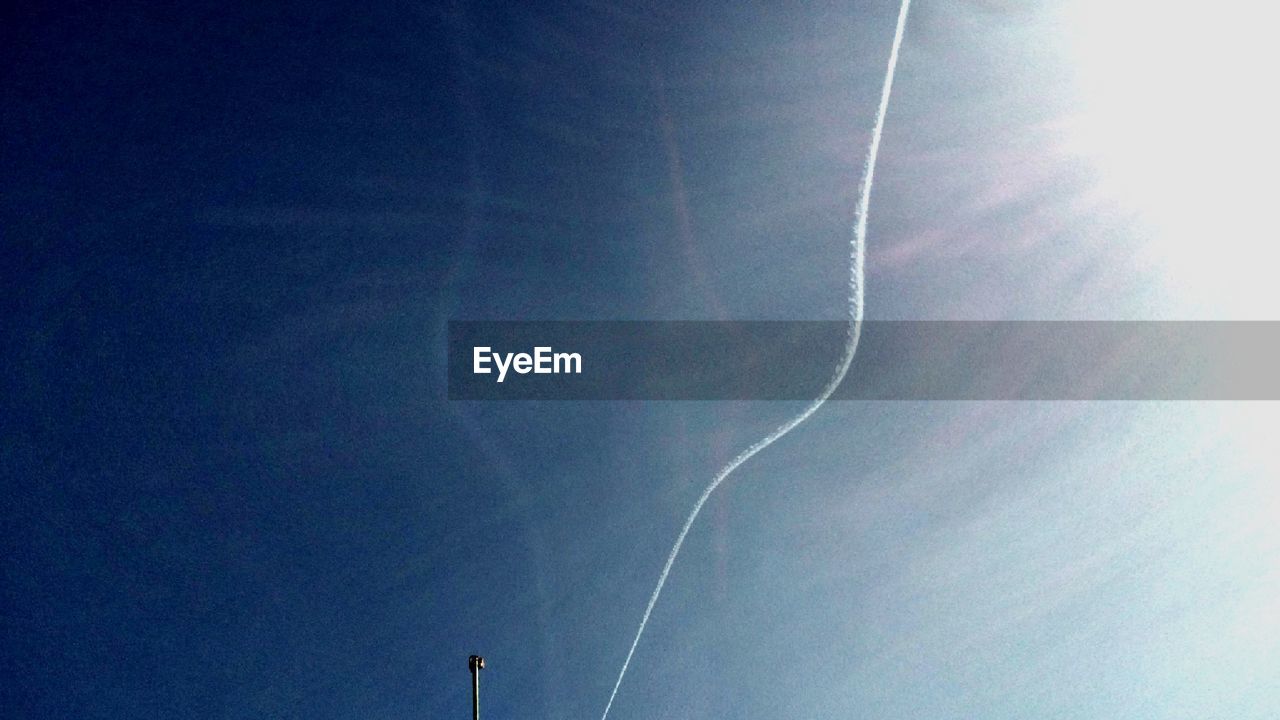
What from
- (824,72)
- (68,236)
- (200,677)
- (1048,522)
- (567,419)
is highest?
(824,72)

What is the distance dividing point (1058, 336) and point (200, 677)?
126 centimetres

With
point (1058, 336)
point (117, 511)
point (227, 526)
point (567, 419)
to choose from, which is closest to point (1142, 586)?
point (1058, 336)

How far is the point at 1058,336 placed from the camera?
1311 mm

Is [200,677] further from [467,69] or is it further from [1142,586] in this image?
[1142,586]

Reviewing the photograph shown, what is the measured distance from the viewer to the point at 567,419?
1.29 metres

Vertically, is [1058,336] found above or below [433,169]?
below

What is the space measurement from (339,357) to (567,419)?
0.32 metres

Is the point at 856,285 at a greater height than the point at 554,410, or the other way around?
the point at 856,285

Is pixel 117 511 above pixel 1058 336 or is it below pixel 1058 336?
below

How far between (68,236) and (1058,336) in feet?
4.44

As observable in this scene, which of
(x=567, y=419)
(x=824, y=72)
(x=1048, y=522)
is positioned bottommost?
(x=1048, y=522)

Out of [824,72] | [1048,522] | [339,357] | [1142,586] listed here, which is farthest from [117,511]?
[1142,586]

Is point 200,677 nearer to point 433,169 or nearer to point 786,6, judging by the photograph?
point 433,169

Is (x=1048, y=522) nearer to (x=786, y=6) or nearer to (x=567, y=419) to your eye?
(x=567, y=419)
